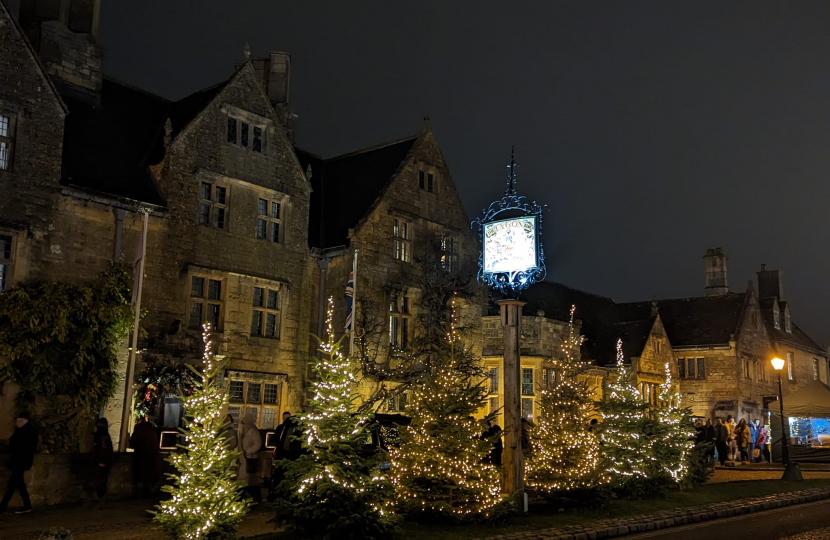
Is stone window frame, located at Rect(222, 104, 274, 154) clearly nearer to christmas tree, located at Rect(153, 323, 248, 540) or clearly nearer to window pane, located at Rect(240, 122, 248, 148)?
window pane, located at Rect(240, 122, 248, 148)

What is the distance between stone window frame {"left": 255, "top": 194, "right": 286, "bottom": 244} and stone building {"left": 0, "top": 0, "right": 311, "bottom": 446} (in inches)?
1.7

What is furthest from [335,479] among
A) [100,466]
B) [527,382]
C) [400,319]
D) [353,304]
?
[527,382]

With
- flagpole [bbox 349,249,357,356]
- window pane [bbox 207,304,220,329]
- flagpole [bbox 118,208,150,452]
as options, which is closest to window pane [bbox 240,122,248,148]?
flagpole [bbox 349,249,357,356]

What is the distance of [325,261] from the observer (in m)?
26.4

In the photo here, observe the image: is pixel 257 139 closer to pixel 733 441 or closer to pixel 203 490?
pixel 203 490

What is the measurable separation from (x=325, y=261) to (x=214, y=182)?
4709 mm

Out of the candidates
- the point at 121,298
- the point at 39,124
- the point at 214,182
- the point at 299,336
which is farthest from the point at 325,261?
the point at 39,124

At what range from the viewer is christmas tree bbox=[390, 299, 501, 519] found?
13.5 metres

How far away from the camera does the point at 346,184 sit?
2916 centimetres

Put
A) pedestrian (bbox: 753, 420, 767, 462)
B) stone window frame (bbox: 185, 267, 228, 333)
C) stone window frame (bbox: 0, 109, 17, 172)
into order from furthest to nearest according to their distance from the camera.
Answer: pedestrian (bbox: 753, 420, 767, 462) → stone window frame (bbox: 185, 267, 228, 333) → stone window frame (bbox: 0, 109, 17, 172)

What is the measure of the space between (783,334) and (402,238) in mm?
33455

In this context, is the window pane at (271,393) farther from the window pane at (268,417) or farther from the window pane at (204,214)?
the window pane at (204,214)

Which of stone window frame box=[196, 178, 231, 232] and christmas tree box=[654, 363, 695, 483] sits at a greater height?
stone window frame box=[196, 178, 231, 232]

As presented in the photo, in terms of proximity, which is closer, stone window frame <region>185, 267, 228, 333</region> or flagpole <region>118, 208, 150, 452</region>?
flagpole <region>118, 208, 150, 452</region>
